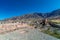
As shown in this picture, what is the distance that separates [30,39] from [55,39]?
505 cm

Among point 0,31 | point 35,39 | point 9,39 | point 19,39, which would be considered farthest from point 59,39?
point 0,31

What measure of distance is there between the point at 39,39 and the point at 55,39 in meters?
3.34

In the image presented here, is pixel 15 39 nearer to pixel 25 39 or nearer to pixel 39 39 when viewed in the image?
pixel 25 39

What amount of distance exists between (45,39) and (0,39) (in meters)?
8.57

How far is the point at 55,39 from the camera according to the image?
30641mm

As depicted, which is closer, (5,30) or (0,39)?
(0,39)

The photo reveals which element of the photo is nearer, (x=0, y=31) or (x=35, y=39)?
(x=35, y=39)

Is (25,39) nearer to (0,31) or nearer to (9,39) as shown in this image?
(9,39)

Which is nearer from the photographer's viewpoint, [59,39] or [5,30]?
[59,39]

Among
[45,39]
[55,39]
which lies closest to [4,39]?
[45,39]

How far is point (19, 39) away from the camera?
1153 inches

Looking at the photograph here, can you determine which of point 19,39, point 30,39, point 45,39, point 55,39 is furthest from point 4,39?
point 55,39

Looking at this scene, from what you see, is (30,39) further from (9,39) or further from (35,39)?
(9,39)

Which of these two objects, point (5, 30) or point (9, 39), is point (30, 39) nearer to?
point (9, 39)
